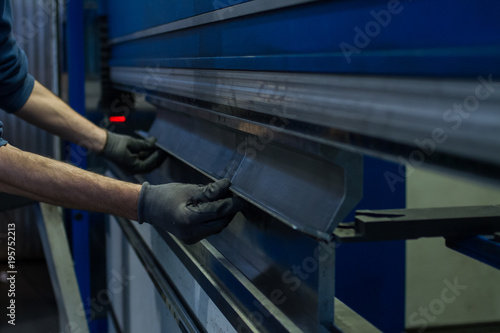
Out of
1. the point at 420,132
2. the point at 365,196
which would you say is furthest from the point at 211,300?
the point at 420,132

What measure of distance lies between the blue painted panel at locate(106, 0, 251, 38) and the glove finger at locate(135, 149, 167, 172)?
Answer: 421mm

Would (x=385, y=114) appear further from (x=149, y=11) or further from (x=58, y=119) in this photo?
(x=58, y=119)

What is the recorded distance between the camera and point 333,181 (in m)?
0.83

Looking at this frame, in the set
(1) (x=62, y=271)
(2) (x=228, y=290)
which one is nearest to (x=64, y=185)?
(2) (x=228, y=290)

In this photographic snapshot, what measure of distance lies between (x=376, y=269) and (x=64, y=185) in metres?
0.87

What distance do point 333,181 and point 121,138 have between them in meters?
1.27

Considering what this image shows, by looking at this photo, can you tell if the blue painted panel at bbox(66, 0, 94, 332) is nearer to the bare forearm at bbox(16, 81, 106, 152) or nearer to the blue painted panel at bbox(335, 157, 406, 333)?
the bare forearm at bbox(16, 81, 106, 152)

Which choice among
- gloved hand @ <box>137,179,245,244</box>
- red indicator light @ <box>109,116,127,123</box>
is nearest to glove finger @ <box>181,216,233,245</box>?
gloved hand @ <box>137,179,245,244</box>

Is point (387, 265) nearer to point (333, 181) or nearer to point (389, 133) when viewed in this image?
point (333, 181)

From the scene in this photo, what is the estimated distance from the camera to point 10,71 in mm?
1759

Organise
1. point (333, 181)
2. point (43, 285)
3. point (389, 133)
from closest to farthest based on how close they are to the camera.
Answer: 1. point (389, 133)
2. point (333, 181)
3. point (43, 285)

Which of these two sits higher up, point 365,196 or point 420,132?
point 420,132

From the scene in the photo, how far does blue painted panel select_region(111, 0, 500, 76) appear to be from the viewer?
52 cm

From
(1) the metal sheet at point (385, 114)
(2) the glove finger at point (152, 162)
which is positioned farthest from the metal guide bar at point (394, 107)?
(2) the glove finger at point (152, 162)
